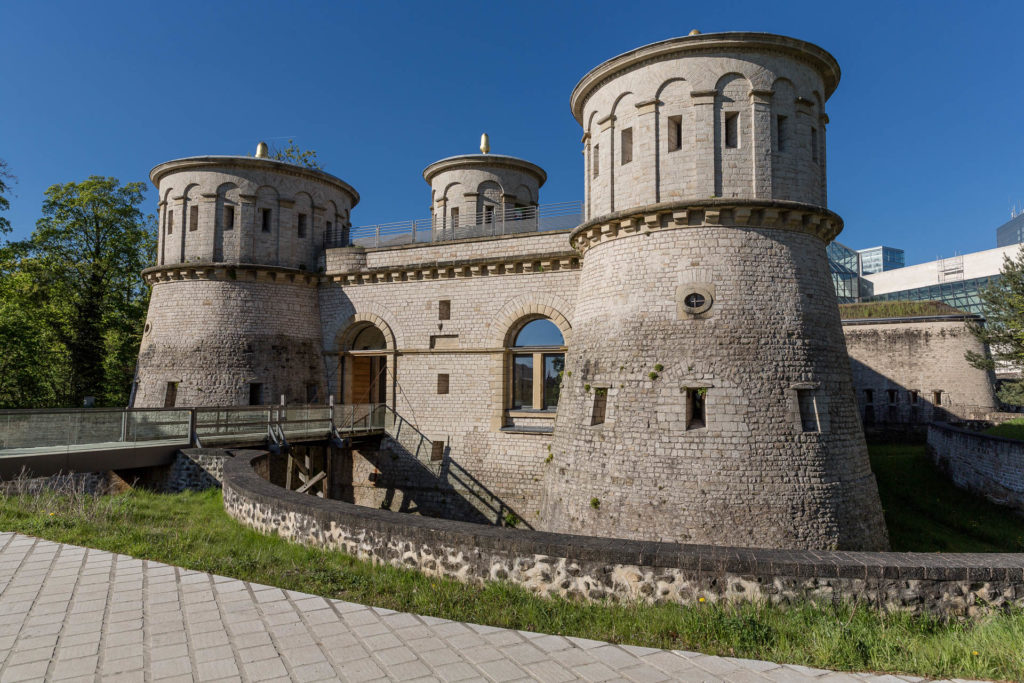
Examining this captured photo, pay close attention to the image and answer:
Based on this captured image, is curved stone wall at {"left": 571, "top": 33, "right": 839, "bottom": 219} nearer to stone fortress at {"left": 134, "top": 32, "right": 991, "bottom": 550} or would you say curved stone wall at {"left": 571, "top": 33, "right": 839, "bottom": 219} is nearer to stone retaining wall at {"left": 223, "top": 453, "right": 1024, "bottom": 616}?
stone fortress at {"left": 134, "top": 32, "right": 991, "bottom": 550}

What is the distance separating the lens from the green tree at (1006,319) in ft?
69.0

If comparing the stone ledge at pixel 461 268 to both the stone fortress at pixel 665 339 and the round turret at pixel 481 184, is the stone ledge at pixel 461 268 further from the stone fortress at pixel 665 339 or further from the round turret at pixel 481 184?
the round turret at pixel 481 184

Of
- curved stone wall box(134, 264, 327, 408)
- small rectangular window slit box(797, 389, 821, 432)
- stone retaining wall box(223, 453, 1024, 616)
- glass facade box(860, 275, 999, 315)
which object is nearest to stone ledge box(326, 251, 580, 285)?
curved stone wall box(134, 264, 327, 408)

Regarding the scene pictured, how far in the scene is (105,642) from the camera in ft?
15.0

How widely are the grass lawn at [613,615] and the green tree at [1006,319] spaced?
69.2 feet

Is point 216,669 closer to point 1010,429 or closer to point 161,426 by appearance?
point 161,426

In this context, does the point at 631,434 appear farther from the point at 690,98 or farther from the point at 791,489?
the point at 690,98

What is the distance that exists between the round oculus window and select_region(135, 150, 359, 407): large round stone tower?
41.4ft

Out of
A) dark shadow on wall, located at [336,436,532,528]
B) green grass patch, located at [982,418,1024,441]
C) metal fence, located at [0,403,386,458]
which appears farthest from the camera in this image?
green grass patch, located at [982,418,1024,441]

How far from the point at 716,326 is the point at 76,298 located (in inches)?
970

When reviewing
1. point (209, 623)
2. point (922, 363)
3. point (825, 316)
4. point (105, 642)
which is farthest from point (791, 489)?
point (922, 363)

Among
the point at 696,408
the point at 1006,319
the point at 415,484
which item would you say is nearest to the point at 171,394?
the point at 415,484

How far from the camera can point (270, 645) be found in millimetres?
4582

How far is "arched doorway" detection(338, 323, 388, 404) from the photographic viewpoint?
64.8 feet
